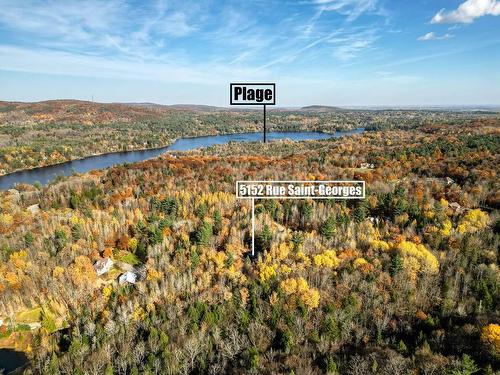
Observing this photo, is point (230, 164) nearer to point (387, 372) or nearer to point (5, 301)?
point (5, 301)

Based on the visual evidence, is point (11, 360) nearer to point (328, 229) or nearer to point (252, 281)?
point (252, 281)

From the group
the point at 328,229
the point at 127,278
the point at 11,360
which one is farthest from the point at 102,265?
the point at 328,229

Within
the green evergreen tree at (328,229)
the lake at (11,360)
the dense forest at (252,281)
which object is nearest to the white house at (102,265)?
the dense forest at (252,281)

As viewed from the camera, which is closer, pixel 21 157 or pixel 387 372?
Result: pixel 387 372

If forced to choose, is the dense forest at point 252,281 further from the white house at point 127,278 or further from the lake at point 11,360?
the lake at point 11,360

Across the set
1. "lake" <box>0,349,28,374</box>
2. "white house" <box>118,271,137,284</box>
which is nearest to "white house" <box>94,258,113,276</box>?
"white house" <box>118,271,137,284</box>

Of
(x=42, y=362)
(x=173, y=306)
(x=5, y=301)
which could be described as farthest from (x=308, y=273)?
(x=5, y=301)
